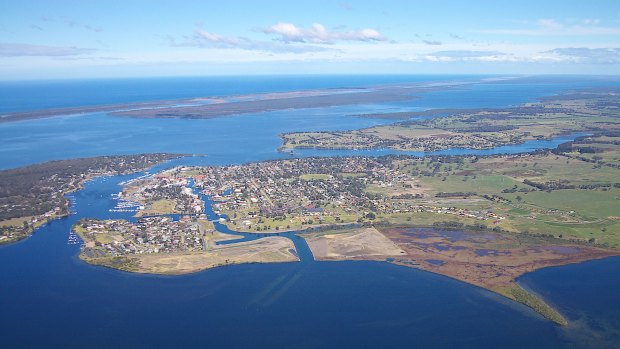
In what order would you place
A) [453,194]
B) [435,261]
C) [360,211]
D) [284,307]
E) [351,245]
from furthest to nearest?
[453,194] < [360,211] < [351,245] < [435,261] < [284,307]

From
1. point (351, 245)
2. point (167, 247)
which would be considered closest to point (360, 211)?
point (351, 245)

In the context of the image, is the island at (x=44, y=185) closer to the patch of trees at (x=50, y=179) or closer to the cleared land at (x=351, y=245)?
the patch of trees at (x=50, y=179)

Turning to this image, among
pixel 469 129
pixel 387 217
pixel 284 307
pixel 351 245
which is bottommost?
pixel 284 307

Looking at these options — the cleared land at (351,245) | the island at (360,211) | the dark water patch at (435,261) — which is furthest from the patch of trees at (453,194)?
the dark water patch at (435,261)

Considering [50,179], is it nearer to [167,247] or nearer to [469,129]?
[167,247]

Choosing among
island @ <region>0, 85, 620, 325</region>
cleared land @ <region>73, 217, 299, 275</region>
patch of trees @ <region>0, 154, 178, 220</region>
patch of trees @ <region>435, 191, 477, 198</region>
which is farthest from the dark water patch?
patch of trees @ <region>0, 154, 178, 220</region>

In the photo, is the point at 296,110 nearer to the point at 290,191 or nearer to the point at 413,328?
the point at 290,191

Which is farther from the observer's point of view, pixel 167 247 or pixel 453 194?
pixel 453 194

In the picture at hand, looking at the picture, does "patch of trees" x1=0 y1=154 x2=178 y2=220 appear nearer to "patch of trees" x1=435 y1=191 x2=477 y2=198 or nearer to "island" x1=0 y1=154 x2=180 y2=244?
"island" x1=0 y1=154 x2=180 y2=244

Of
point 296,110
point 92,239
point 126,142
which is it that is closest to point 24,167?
point 126,142
